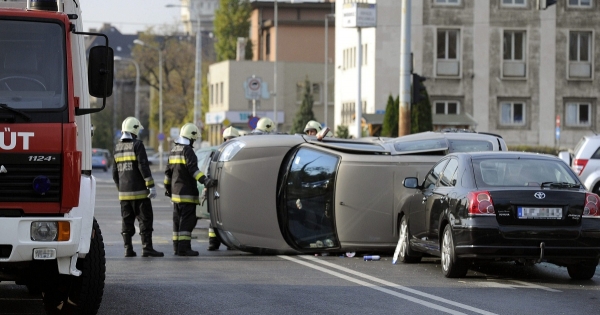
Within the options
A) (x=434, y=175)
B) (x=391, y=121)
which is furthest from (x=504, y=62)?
(x=434, y=175)

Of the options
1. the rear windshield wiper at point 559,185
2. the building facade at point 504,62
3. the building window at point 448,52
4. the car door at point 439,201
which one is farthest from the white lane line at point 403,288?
the building window at point 448,52

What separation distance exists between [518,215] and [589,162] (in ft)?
46.1

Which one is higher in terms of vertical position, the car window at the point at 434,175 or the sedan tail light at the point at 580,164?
the car window at the point at 434,175

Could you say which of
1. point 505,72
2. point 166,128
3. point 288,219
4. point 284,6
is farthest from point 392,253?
point 166,128

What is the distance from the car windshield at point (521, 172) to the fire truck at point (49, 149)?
5.17 m

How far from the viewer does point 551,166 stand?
13383 mm

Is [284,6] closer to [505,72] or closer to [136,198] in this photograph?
[505,72]

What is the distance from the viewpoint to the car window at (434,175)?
47.4 ft

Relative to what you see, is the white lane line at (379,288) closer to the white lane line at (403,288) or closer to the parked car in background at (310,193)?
the white lane line at (403,288)

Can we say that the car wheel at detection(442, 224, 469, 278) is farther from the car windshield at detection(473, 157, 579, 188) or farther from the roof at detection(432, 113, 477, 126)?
the roof at detection(432, 113, 477, 126)

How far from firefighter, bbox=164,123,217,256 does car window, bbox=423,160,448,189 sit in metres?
3.32

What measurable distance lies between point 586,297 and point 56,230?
5.63 metres

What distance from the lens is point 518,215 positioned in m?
12.7

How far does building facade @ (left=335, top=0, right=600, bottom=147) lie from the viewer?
196 ft
